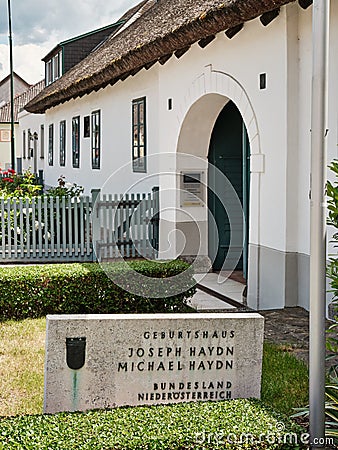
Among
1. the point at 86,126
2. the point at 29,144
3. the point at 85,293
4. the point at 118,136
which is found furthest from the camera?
the point at 29,144

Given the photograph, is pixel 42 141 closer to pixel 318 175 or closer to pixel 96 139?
pixel 96 139

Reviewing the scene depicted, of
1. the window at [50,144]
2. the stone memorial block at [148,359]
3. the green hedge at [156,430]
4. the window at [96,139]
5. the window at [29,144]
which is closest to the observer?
the green hedge at [156,430]

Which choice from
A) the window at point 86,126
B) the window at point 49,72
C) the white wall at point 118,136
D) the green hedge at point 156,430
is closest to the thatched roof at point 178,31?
the white wall at point 118,136

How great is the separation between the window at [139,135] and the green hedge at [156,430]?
1000cm

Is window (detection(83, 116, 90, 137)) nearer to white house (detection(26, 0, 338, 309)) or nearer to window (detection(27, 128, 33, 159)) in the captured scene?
white house (detection(26, 0, 338, 309))

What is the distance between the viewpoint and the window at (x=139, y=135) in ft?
47.3

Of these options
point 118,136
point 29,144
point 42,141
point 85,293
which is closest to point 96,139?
point 118,136

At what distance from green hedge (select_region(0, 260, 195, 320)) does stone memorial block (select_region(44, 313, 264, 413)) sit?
11.6ft

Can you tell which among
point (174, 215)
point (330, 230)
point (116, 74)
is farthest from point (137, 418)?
point (116, 74)

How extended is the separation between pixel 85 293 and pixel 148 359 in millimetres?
3693

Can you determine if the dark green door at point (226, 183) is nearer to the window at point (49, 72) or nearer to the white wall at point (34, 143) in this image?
the window at point (49, 72)

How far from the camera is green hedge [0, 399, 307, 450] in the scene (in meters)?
4.08

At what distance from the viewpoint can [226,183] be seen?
12750 mm

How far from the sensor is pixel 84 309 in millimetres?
9078
